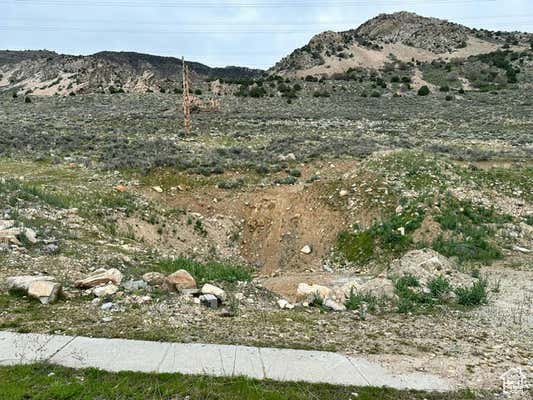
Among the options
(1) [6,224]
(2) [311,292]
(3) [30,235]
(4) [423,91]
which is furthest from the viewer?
(4) [423,91]

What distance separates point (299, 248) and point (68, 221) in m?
7.06

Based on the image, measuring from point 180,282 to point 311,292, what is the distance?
266 centimetres

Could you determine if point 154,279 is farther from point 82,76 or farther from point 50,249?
point 82,76

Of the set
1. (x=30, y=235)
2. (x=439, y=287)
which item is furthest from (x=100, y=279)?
(x=439, y=287)

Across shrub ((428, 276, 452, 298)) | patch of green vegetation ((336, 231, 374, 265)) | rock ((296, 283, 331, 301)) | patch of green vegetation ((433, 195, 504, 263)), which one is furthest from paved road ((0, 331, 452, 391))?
patch of green vegetation ((433, 195, 504, 263))

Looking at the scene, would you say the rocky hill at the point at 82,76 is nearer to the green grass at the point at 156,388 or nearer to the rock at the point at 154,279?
the rock at the point at 154,279

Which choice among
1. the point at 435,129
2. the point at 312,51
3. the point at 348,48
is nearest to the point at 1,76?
the point at 312,51

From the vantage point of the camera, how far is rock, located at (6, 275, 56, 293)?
25.4 ft

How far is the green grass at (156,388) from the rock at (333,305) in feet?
10.1

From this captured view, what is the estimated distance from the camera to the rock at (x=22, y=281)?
7750 millimetres

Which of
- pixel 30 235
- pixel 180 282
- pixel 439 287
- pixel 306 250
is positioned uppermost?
pixel 30 235

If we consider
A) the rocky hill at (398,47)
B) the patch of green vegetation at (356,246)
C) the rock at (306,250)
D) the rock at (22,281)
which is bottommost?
the rock at (306,250)

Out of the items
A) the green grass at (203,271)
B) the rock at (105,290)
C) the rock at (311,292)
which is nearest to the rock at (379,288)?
the rock at (311,292)

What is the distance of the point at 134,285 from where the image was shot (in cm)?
837
